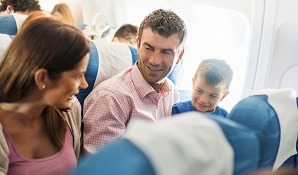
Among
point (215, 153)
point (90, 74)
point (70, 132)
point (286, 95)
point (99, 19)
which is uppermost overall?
point (215, 153)

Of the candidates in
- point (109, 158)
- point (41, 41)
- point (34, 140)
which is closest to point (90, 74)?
point (34, 140)

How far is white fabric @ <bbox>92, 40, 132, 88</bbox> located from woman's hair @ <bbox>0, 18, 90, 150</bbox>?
59cm

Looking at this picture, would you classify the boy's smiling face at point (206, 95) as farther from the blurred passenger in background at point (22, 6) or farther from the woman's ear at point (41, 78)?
the blurred passenger in background at point (22, 6)

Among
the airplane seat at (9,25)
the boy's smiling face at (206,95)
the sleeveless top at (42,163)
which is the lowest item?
the boy's smiling face at (206,95)

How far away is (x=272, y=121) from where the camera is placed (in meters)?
0.93

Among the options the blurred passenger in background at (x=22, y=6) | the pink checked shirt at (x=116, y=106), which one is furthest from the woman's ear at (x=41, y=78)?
the blurred passenger in background at (x=22, y=6)

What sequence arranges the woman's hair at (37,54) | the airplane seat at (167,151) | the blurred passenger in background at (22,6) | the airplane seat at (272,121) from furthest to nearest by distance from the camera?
the blurred passenger in background at (22,6) < the woman's hair at (37,54) < the airplane seat at (272,121) < the airplane seat at (167,151)

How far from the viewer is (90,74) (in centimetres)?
167

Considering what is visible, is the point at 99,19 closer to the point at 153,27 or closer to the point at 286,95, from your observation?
the point at 153,27

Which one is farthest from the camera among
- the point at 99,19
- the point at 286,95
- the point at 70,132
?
the point at 99,19

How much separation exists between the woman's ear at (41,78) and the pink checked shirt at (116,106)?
0.43m

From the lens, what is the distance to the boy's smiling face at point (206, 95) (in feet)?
6.10

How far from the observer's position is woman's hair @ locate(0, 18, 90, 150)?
3.52ft

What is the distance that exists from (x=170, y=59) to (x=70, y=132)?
2.12 ft
